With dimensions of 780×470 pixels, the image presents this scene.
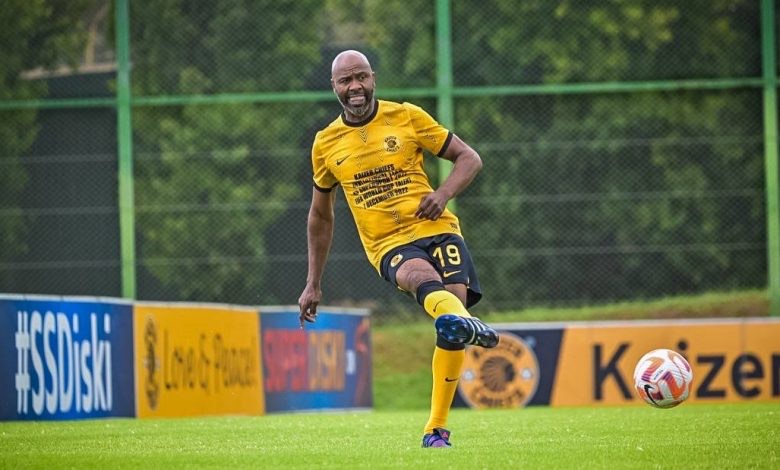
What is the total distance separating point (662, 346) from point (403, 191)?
29.6ft

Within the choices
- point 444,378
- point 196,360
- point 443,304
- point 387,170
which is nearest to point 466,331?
point 443,304

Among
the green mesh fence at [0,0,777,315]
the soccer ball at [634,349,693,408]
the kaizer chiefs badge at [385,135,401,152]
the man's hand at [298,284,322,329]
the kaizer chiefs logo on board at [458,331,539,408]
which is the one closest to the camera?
the kaizer chiefs badge at [385,135,401,152]

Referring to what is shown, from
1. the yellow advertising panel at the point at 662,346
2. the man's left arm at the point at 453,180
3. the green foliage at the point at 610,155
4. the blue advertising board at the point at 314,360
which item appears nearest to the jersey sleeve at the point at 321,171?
the man's left arm at the point at 453,180

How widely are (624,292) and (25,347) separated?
10144 mm

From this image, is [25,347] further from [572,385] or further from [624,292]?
[624,292]

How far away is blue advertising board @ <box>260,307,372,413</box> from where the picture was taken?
14.8 m

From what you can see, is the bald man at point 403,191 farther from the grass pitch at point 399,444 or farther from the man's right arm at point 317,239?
the grass pitch at point 399,444

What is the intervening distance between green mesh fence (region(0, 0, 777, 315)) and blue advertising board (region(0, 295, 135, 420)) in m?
6.08

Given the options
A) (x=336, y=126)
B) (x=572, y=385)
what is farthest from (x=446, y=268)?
(x=572, y=385)

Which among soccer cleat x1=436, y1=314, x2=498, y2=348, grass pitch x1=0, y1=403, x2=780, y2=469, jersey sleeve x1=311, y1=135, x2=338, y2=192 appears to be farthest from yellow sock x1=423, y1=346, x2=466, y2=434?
jersey sleeve x1=311, y1=135, x2=338, y2=192

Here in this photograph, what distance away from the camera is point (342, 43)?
20.0 m

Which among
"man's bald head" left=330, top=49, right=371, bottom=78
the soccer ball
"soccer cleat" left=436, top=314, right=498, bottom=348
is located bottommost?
the soccer ball

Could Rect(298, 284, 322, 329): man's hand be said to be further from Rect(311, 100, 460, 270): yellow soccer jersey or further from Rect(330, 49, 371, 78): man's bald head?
Rect(330, 49, 371, 78): man's bald head

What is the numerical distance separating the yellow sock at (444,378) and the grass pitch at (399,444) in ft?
0.70
